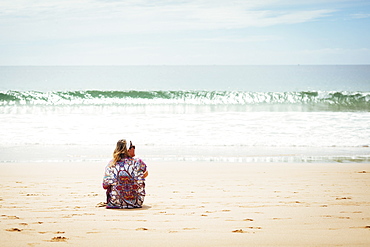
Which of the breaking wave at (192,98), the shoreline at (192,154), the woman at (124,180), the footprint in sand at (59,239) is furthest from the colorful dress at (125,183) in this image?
the breaking wave at (192,98)

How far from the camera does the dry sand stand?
14.1 ft

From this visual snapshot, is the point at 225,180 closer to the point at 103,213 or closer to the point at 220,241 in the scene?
the point at 103,213

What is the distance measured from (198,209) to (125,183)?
0.98 m

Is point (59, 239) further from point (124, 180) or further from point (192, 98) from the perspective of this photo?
point (192, 98)

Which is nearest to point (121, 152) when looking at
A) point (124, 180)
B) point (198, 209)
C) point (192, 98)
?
point (124, 180)

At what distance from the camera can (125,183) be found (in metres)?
5.88

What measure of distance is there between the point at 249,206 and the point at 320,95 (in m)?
22.4

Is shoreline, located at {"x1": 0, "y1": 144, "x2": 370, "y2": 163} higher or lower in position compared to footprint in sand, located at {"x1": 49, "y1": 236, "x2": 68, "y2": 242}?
higher

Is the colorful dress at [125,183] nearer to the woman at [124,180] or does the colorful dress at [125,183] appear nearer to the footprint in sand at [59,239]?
the woman at [124,180]

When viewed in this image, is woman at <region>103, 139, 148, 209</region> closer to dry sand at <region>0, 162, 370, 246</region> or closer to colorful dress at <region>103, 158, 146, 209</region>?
colorful dress at <region>103, 158, 146, 209</region>

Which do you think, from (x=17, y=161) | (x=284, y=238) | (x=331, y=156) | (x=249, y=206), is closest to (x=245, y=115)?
(x=331, y=156)

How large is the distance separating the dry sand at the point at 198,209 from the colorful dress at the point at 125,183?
18 centimetres

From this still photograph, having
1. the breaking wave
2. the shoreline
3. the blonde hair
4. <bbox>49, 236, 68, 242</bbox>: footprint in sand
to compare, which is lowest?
<bbox>49, 236, 68, 242</bbox>: footprint in sand

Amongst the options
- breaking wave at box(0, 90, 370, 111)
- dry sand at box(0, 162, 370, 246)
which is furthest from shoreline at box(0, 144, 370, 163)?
breaking wave at box(0, 90, 370, 111)
